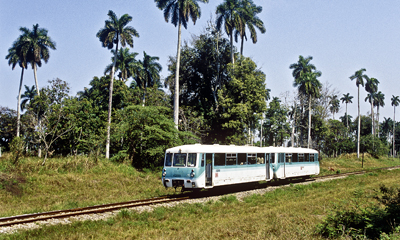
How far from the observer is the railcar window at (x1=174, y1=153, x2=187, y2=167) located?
17686mm

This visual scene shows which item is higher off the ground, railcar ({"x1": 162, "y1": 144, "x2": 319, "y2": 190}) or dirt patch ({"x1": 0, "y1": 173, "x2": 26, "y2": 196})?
railcar ({"x1": 162, "y1": 144, "x2": 319, "y2": 190})

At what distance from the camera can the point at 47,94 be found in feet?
95.2

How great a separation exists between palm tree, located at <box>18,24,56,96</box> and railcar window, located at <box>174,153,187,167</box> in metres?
33.2

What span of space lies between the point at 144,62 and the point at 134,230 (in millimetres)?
45487

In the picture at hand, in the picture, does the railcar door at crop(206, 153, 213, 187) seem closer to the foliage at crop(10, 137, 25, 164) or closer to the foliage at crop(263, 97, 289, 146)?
the foliage at crop(10, 137, 25, 164)

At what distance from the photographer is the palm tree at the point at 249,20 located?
152 ft

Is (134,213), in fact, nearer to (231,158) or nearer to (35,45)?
(231,158)

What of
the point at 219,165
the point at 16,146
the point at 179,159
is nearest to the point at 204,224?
the point at 179,159

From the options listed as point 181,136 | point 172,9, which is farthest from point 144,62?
point 181,136

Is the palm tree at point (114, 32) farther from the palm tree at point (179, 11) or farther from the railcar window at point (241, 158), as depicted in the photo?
the railcar window at point (241, 158)

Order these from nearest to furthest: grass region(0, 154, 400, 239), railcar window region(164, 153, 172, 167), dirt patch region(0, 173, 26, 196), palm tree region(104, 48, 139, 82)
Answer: grass region(0, 154, 400, 239) < dirt patch region(0, 173, 26, 196) < railcar window region(164, 153, 172, 167) < palm tree region(104, 48, 139, 82)

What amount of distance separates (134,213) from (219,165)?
7444 mm

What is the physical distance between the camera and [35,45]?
43719 millimetres

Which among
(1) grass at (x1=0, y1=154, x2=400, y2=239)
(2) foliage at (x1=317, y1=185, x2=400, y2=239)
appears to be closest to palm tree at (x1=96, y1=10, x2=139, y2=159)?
(1) grass at (x1=0, y1=154, x2=400, y2=239)
